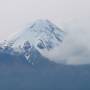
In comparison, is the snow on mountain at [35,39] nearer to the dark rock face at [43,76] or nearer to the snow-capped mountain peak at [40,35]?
the snow-capped mountain peak at [40,35]

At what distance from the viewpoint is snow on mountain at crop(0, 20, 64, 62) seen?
22422mm

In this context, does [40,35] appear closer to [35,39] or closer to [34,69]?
[35,39]

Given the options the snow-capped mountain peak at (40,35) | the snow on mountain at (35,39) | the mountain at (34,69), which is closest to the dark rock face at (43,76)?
the mountain at (34,69)

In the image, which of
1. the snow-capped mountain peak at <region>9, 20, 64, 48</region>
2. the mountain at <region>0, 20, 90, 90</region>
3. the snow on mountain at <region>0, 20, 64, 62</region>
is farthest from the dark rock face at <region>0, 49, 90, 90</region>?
the snow-capped mountain peak at <region>9, 20, 64, 48</region>

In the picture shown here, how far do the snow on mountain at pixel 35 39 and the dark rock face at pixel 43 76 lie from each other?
1.27m

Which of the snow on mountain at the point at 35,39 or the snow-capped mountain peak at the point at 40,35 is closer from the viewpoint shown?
the snow on mountain at the point at 35,39

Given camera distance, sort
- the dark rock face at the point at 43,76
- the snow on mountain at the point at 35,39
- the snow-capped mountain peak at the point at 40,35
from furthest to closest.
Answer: the snow-capped mountain peak at the point at 40,35
the snow on mountain at the point at 35,39
the dark rock face at the point at 43,76

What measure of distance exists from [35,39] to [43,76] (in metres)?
3.23

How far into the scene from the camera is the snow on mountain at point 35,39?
2242cm

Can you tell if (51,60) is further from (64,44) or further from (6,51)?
(6,51)

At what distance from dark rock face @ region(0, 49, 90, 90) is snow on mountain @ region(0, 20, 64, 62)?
1.27 metres

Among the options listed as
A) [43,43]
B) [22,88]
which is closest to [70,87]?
[22,88]

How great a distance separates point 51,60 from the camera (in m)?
21.2

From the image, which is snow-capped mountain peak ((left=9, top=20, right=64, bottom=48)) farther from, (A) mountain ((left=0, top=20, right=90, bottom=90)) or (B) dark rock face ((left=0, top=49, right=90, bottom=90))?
(B) dark rock face ((left=0, top=49, right=90, bottom=90))
